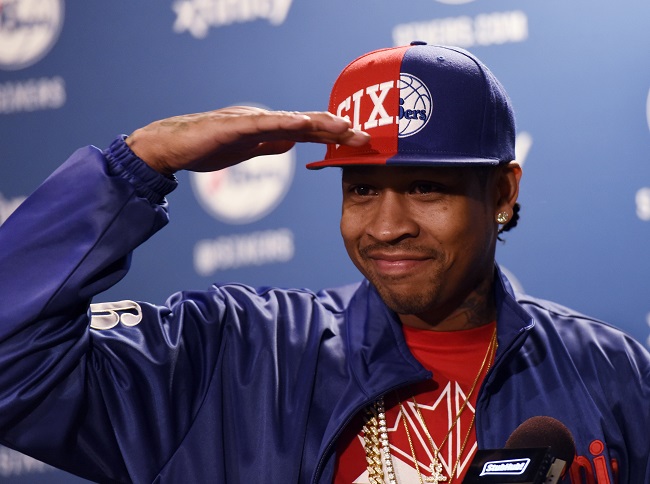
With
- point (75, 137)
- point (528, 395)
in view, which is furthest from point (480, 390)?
point (75, 137)

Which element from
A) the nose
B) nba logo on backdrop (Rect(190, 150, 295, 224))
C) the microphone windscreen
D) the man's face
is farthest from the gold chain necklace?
nba logo on backdrop (Rect(190, 150, 295, 224))

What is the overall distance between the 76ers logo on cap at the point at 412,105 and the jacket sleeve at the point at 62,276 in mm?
402

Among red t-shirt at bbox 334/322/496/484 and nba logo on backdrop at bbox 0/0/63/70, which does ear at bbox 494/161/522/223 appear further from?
nba logo on backdrop at bbox 0/0/63/70

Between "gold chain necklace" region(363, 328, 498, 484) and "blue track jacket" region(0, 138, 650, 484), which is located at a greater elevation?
"blue track jacket" region(0, 138, 650, 484)

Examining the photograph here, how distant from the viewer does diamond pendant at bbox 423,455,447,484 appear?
1818mm

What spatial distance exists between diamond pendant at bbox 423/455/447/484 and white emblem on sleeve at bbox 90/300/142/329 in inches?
22.5

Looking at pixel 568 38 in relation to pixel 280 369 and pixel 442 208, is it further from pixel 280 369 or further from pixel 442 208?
pixel 280 369

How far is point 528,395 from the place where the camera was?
6.21ft

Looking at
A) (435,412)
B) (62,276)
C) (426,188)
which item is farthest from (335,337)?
(62,276)

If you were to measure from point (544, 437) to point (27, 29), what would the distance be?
1.87m

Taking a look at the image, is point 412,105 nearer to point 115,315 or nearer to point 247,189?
point 115,315

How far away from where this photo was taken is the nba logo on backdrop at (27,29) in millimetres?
2715

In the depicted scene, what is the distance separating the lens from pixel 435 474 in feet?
5.96

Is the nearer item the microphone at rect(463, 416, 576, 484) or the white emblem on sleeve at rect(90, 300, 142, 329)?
the microphone at rect(463, 416, 576, 484)
